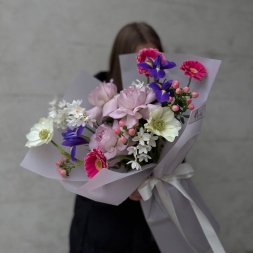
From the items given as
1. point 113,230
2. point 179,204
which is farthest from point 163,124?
point 113,230

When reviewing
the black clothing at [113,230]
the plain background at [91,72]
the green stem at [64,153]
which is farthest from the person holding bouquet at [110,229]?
the plain background at [91,72]

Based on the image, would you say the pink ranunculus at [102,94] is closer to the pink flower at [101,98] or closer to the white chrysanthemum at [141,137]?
the pink flower at [101,98]

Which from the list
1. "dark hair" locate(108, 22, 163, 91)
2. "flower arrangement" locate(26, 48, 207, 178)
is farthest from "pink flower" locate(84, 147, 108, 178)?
"dark hair" locate(108, 22, 163, 91)

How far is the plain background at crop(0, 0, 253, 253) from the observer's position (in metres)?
1.19

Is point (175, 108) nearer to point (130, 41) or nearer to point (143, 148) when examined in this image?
point (143, 148)

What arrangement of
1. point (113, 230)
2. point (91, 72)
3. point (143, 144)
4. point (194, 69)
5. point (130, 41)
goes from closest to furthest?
point (143, 144) < point (194, 69) < point (113, 230) < point (130, 41) < point (91, 72)

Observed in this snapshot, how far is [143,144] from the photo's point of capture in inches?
24.4

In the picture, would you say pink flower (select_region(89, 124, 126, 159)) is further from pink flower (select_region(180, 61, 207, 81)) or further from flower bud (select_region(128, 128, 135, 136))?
pink flower (select_region(180, 61, 207, 81))

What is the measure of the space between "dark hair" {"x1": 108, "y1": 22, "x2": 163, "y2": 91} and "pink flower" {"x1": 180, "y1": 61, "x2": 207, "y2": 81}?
29 centimetres

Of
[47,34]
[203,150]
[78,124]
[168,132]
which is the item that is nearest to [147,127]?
[168,132]

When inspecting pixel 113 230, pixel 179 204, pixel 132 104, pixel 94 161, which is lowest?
pixel 113 230

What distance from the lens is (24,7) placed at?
1182mm

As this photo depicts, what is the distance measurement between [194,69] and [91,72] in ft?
2.12

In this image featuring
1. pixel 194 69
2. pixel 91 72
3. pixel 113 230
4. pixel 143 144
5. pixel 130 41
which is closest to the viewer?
pixel 143 144
